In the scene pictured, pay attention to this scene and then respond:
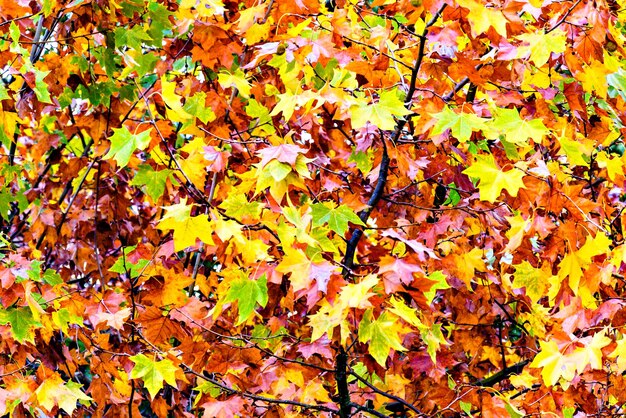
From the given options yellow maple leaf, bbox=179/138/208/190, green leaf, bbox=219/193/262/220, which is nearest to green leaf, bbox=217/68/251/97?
yellow maple leaf, bbox=179/138/208/190

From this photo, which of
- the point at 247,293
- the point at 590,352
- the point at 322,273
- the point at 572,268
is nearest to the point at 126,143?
the point at 247,293

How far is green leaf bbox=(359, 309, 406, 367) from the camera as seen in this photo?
2.37 m

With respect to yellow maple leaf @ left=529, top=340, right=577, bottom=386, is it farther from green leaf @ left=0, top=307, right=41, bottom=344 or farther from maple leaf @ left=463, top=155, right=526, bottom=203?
green leaf @ left=0, top=307, right=41, bottom=344

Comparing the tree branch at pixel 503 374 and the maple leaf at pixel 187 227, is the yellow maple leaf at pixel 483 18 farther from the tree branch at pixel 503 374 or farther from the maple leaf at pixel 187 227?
the tree branch at pixel 503 374

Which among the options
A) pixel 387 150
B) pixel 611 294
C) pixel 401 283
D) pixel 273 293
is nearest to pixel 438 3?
pixel 387 150

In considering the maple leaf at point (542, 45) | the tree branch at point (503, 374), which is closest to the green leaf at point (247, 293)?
the maple leaf at point (542, 45)

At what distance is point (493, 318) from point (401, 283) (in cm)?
202

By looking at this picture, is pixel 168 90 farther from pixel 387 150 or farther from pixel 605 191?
pixel 605 191

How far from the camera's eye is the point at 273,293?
299 centimetres

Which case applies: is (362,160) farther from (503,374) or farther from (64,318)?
(503,374)

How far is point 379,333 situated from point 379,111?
2.14 feet

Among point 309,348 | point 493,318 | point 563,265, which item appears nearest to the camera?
point 563,265

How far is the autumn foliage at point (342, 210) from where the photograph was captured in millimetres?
2512

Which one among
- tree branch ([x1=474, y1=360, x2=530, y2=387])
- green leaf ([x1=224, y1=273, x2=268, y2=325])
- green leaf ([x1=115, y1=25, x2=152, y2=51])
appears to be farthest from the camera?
tree branch ([x1=474, y1=360, x2=530, y2=387])
